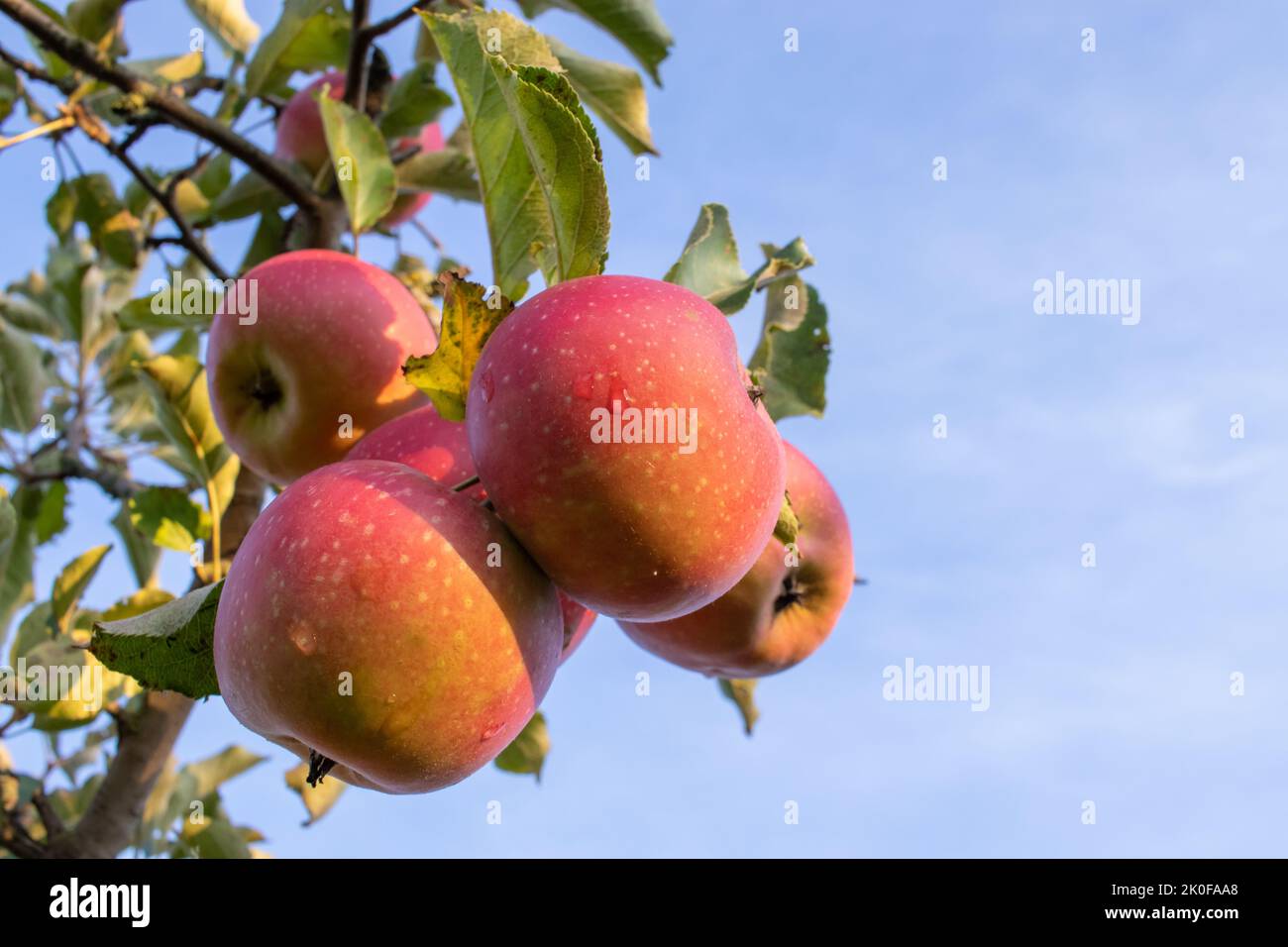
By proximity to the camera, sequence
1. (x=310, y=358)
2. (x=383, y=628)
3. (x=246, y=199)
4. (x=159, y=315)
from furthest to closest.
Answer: (x=246, y=199), (x=159, y=315), (x=310, y=358), (x=383, y=628)

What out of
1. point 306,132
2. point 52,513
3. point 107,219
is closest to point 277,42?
point 306,132

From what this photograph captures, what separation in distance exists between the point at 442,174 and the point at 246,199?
0.51 meters

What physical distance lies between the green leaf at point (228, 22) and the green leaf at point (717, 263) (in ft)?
Result: 4.92

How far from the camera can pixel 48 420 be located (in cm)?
286

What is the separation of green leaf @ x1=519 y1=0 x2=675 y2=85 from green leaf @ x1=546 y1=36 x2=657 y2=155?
0.04 meters

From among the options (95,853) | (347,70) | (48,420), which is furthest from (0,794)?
(347,70)

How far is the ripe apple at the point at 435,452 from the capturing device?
1.18m

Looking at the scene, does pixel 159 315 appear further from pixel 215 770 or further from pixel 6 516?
pixel 215 770

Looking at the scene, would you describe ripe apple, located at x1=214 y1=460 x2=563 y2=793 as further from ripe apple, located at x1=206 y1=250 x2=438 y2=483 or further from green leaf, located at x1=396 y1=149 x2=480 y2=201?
green leaf, located at x1=396 y1=149 x2=480 y2=201

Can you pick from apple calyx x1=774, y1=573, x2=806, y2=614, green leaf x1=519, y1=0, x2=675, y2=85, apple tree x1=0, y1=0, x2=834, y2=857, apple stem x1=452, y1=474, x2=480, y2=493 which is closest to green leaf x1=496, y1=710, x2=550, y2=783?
apple tree x1=0, y1=0, x2=834, y2=857

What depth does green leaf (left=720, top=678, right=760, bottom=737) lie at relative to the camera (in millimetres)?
1887

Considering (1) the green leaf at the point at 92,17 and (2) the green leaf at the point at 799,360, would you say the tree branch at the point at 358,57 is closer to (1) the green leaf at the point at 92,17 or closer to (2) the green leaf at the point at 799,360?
(1) the green leaf at the point at 92,17

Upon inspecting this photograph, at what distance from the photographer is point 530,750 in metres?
2.04

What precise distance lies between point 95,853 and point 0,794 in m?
0.37
